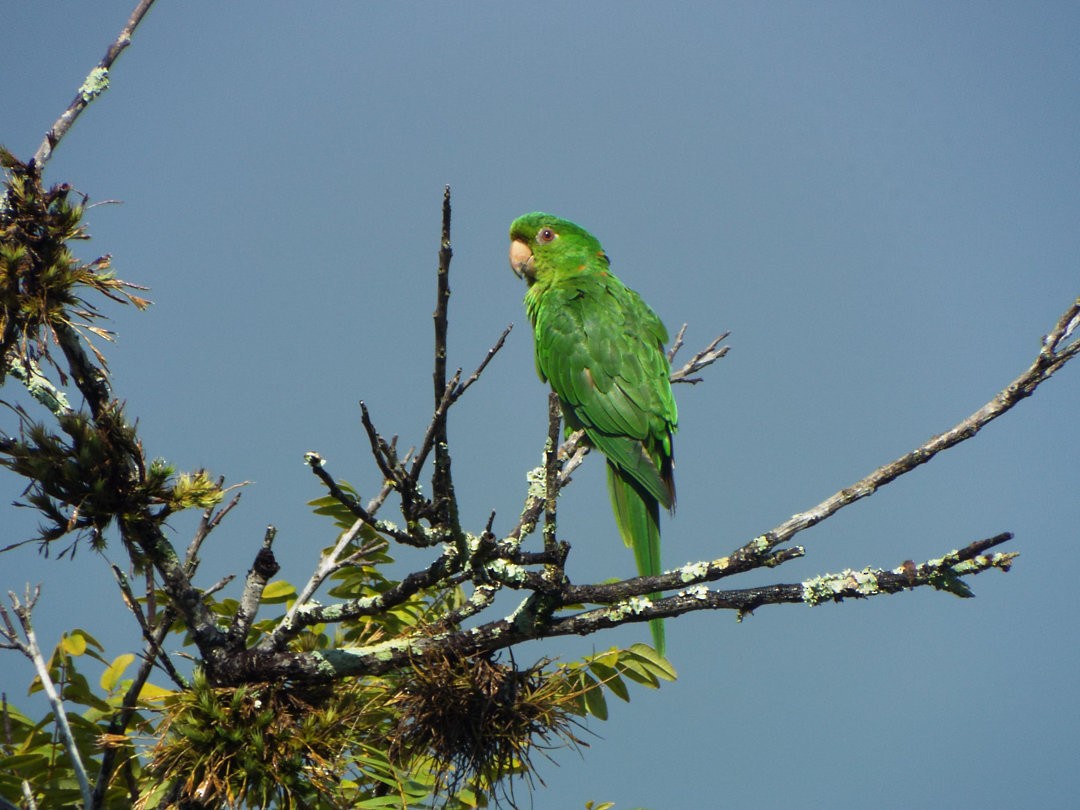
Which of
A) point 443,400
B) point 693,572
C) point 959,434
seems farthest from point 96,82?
point 959,434

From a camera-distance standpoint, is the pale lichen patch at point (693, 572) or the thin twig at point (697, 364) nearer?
the pale lichen patch at point (693, 572)

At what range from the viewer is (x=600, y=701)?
3.44m

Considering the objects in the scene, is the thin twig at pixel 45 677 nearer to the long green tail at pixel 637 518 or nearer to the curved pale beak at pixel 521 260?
the long green tail at pixel 637 518

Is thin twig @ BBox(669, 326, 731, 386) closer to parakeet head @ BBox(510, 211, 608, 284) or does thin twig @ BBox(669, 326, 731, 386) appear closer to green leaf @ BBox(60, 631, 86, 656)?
parakeet head @ BBox(510, 211, 608, 284)

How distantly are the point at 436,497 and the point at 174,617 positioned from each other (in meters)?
1.13

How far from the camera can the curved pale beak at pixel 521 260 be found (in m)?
7.16

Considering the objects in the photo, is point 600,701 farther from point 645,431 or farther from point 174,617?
point 645,431

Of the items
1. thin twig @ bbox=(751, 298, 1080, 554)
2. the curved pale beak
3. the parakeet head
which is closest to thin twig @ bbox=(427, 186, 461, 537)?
thin twig @ bbox=(751, 298, 1080, 554)

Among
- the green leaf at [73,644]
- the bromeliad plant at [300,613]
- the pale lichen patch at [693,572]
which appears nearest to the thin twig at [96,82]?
the bromeliad plant at [300,613]

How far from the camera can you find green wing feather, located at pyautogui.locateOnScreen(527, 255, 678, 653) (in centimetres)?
519

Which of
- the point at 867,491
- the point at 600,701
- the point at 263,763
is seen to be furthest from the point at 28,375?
the point at 867,491

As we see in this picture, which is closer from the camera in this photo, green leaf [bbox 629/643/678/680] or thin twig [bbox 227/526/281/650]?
thin twig [bbox 227/526/281/650]

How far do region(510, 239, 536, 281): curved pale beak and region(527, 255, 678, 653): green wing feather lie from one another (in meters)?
0.53

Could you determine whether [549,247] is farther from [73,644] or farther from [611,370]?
[73,644]
